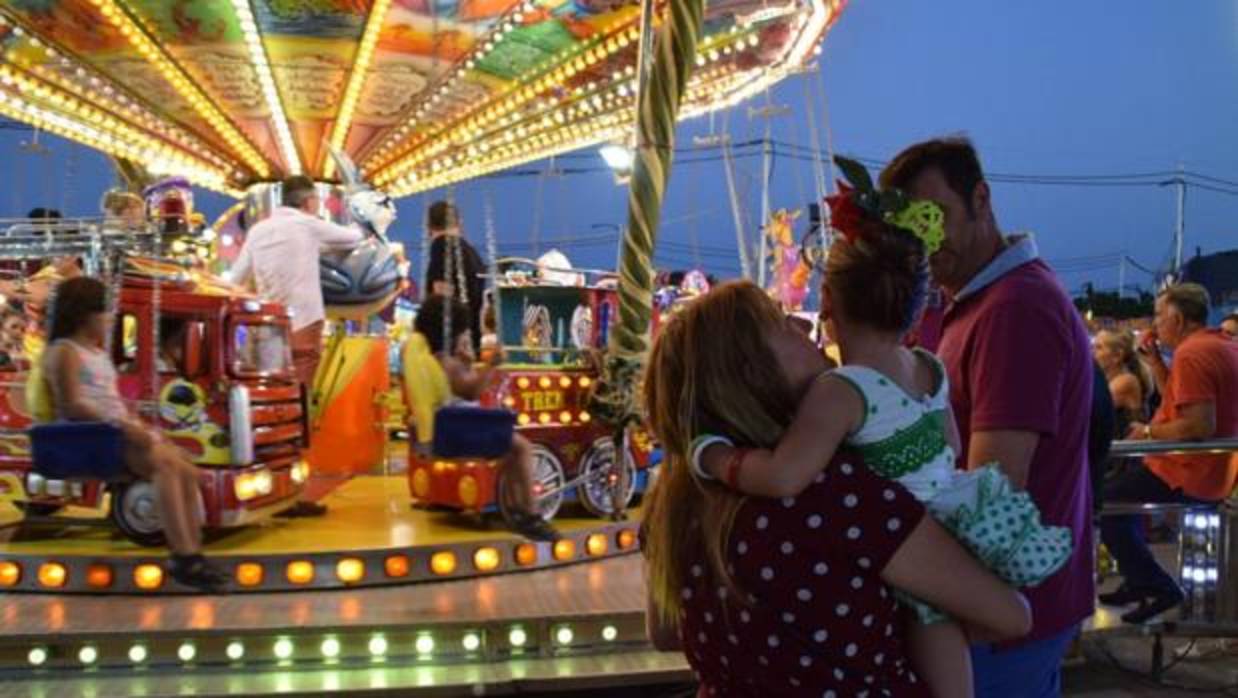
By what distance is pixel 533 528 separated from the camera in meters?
5.78

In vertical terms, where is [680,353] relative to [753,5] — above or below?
below

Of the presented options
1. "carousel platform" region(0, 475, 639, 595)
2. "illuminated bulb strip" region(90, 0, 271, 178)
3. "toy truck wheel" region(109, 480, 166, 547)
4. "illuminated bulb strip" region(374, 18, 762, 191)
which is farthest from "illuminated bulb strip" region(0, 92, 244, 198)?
"toy truck wheel" region(109, 480, 166, 547)

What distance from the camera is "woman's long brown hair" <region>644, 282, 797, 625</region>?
1.77 meters

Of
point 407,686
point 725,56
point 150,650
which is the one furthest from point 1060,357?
point 725,56

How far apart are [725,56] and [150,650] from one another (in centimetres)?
766

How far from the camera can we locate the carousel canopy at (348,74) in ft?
28.4

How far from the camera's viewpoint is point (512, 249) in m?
62.4

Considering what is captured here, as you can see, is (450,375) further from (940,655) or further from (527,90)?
(527,90)

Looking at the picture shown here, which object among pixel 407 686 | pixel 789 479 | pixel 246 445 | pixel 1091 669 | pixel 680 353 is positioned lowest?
pixel 1091 669

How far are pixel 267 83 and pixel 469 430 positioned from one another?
495 cm

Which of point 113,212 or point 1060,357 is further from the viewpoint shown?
point 113,212

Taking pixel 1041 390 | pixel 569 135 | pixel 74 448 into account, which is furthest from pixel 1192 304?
pixel 569 135

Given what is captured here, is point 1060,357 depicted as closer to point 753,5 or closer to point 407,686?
point 407,686

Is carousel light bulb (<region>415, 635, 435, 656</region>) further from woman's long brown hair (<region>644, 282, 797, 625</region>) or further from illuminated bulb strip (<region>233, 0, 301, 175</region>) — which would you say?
illuminated bulb strip (<region>233, 0, 301, 175</region>)
